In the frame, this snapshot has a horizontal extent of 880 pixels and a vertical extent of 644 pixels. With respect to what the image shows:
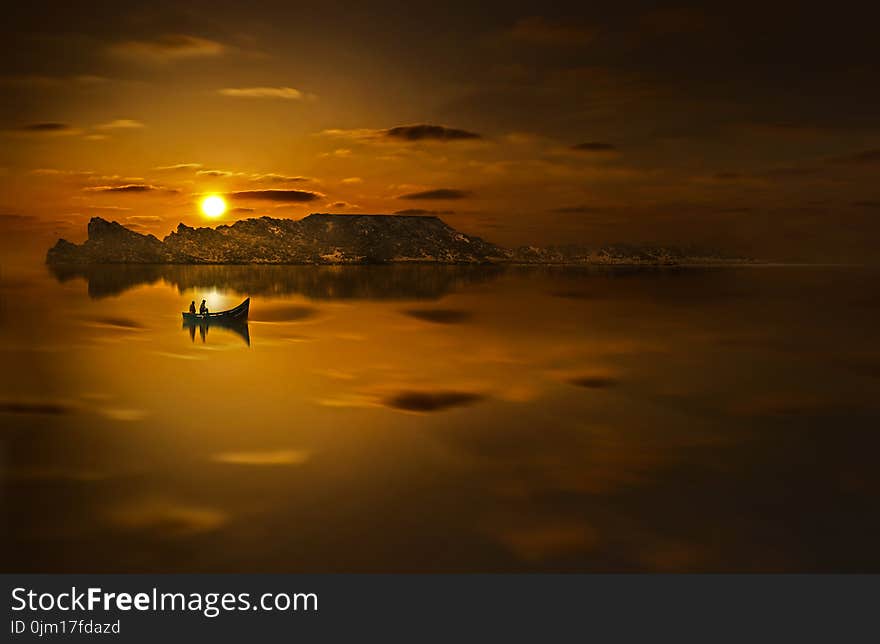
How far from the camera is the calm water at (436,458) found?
13062 mm

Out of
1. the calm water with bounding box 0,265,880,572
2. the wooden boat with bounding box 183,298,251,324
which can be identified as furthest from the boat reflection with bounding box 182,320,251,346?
the calm water with bounding box 0,265,880,572

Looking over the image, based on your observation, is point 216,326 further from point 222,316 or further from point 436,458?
point 436,458

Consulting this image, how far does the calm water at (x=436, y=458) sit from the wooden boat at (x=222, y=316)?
5457mm

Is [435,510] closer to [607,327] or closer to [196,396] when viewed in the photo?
[196,396]

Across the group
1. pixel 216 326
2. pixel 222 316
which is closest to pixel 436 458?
pixel 222 316

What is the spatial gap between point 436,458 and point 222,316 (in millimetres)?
33185

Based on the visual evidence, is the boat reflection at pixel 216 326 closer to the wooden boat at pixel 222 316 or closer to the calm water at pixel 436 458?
the wooden boat at pixel 222 316

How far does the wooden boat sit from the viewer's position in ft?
153

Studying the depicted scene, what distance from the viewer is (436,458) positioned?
18.7 metres

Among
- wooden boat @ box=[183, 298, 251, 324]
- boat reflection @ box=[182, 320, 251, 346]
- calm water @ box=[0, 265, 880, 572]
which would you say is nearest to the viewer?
calm water @ box=[0, 265, 880, 572]

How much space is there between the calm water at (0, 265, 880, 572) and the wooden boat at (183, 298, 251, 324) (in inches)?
215

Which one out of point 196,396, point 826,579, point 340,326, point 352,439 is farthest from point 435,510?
point 340,326

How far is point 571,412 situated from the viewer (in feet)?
79.7

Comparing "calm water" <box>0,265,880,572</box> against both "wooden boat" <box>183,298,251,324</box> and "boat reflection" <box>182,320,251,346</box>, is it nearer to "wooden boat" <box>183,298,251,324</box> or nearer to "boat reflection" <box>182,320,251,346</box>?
"boat reflection" <box>182,320,251,346</box>
